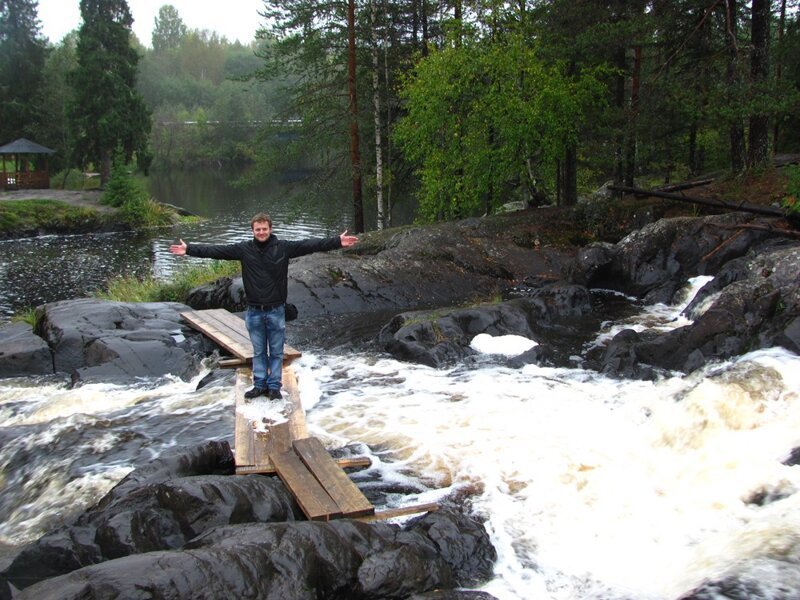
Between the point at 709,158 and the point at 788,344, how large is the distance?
23717 millimetres

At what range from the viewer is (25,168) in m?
46.6

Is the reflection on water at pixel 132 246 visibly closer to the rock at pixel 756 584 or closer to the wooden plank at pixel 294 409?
the wooden plank at pixel 294 409

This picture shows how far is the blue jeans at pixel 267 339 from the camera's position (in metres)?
8.91

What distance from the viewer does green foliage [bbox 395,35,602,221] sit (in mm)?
18750

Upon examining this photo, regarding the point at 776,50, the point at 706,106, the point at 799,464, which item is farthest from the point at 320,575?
the point at 776,50

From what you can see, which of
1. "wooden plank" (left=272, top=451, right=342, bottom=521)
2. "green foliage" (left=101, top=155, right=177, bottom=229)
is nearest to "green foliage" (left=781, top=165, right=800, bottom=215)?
"wooden plank" (left=272, top=451, right=342, bottom=521)

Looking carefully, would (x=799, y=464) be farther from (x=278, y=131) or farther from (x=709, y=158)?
(x=709, y=158)

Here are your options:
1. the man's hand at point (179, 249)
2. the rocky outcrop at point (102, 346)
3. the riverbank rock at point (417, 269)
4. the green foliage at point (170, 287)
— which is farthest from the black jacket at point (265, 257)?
the green foliage at point (170, 287)

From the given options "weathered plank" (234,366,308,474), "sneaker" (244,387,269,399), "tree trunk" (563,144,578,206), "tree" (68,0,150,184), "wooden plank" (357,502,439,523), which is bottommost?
"wooden plank" (357,502,439,523)

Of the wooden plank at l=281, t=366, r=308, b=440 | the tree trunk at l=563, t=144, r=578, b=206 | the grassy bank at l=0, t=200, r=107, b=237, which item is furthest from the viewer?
the grassy bank at l=0, t=200, r=107, b=237

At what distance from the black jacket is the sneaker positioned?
1280mm

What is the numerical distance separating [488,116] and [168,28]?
145 m

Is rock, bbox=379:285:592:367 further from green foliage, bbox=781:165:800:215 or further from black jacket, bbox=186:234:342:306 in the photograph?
green foliage, bbox=781:165:800:215

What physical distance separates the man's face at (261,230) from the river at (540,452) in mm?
2510
